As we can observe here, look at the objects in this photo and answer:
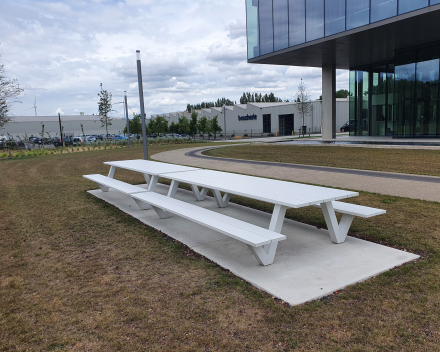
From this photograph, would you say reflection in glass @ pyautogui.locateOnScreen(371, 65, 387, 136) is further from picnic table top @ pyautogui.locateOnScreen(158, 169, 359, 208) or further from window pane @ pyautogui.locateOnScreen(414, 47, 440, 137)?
picnic table top @ pyautogui.locateOnScreen(158, 169, 359, 208)

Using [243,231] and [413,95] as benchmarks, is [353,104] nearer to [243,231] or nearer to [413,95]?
[413,95]

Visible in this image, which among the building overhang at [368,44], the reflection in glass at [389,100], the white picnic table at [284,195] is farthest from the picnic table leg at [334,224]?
the reflection in glass at [389,100]

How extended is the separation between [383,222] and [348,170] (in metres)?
6.03

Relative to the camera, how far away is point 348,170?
11.5 meters

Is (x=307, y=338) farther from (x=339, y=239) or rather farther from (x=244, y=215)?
(x=244, y=215)

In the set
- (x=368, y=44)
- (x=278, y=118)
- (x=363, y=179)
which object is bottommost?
(x=363, y=179)

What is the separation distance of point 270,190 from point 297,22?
65.2 feet

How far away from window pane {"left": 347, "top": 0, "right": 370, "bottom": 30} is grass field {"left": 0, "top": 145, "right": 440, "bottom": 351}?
16.0 m

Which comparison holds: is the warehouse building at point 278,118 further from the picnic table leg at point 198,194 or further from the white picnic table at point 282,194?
the white picnic table at point 282,194

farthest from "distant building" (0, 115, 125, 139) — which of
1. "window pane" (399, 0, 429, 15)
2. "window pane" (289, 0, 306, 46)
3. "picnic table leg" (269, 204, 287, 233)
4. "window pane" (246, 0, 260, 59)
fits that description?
"picnic table leg" (269, 204, 287, 233)

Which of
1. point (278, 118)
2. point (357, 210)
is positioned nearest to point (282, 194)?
point (357, 210)

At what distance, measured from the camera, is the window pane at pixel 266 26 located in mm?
23594

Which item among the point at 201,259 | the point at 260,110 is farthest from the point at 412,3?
the point at 260,110

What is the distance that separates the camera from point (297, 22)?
2197 cm
